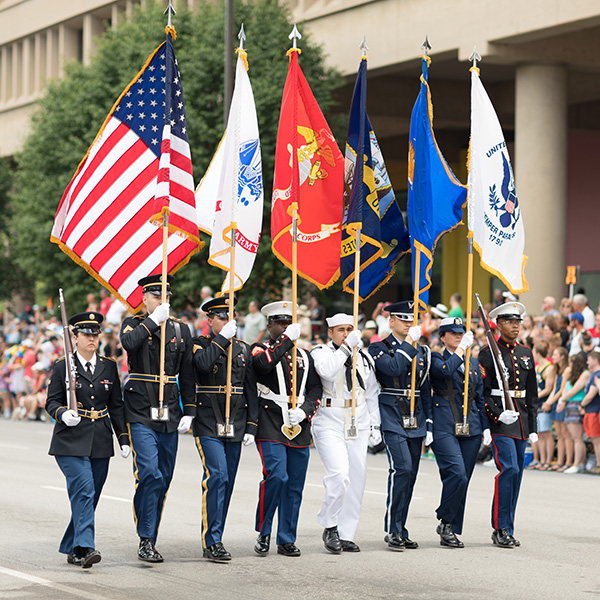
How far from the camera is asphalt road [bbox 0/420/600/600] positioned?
8.49m

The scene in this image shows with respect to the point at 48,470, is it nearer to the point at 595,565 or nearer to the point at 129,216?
the point at 129,216

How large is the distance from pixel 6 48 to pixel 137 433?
43.2m

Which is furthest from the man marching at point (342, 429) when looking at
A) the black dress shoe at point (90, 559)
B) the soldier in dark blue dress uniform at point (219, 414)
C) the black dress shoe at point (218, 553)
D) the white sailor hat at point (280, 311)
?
the black dress shoe at point (90, 559)

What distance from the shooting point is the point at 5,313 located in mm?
49188

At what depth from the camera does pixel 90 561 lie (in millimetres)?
9047

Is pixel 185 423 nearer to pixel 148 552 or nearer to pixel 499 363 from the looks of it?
pixel 148 552

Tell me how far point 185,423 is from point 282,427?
3.00ft

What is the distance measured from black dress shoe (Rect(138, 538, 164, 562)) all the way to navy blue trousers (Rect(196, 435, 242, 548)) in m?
0.41

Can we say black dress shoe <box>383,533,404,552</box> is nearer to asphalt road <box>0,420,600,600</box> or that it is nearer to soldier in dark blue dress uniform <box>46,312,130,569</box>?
asphalt road <box>0,420,600,600</box>

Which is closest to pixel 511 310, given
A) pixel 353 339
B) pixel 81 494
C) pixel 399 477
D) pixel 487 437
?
pixel 487 437

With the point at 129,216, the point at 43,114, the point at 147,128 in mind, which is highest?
the point at 43,114

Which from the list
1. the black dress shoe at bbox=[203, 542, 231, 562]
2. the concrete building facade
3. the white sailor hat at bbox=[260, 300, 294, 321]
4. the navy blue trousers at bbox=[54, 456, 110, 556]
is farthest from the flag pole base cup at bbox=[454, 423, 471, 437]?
the concrete building facade

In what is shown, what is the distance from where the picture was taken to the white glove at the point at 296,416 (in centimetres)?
995

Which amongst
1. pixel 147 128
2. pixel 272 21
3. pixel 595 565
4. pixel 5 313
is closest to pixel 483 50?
pixel 272 21
